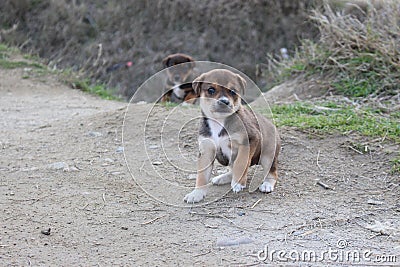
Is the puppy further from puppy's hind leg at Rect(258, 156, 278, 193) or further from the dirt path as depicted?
puppy's hind leg at Rect(258, 156, 278, 193)

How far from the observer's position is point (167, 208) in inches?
187

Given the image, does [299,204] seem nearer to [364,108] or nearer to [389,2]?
[364,108]

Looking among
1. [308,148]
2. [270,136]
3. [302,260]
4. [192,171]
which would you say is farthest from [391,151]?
[302,260]

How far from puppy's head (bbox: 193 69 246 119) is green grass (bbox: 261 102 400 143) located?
1.75 metres

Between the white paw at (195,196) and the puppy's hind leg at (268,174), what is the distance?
494mm

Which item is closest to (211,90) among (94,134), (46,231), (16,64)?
(46,231)

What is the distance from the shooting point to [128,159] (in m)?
5.96

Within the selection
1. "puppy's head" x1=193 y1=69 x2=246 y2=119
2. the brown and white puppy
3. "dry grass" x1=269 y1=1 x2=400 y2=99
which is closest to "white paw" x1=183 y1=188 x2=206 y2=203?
the brown and white puppy

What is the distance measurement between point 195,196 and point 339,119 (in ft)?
7.65

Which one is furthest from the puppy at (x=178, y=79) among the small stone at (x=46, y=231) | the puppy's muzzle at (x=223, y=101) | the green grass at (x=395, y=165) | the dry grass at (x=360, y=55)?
the small stone at (x=46, y=231)

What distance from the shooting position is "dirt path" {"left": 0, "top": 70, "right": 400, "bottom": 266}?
3.94 m

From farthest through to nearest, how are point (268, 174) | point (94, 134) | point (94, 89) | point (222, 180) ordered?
point (94, 89), point (94, 134), point (222, 180), point (268, 174)

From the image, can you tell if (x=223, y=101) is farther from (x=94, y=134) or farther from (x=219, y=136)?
(x=94, y=134)

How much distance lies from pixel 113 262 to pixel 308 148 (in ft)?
8.82
